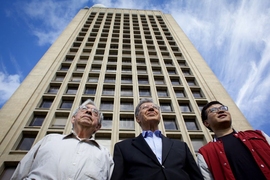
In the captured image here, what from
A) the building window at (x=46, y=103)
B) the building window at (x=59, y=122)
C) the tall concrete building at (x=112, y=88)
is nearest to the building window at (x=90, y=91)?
the tall concrete building at (x=112, y=88)

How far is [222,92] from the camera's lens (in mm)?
17031

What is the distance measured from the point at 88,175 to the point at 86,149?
0.67 meters

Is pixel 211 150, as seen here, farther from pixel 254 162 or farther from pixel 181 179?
pixel 181 179

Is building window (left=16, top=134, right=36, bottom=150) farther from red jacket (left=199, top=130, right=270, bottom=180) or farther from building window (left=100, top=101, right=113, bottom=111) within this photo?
red jacket (left=199, top=130, right=270, bottom=180)

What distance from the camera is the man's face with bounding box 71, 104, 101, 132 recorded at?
4.85 m

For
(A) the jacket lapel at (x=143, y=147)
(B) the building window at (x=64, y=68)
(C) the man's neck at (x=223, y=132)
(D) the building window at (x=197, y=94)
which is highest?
(B) the building window at (x=64, y=68)

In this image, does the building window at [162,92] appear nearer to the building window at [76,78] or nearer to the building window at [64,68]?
the building window at [76,78]

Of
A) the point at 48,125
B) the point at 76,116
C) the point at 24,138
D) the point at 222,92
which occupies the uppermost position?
the point at 222,92

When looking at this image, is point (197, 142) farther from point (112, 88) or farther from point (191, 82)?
point (112, 88)

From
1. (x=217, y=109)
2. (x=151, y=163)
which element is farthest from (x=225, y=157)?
(x=151, y=163)

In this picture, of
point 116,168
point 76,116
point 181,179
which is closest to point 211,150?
point 181,179

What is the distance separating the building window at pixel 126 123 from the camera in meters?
14.2

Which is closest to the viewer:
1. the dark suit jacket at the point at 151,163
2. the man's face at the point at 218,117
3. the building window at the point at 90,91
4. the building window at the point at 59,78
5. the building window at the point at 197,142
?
the dark suit jacket at the point at 151,163

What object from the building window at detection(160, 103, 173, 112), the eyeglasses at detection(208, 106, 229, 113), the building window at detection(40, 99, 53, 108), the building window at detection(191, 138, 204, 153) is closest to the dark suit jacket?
the eyeglasses at detection(208, 106, 229, 113)
